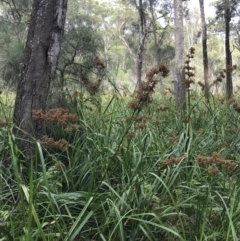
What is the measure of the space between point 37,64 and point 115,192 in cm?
147

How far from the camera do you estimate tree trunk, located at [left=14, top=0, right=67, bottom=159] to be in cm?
284

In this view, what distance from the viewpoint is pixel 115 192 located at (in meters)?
1.81

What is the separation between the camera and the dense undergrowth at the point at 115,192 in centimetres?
172

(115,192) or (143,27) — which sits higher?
(143,27)

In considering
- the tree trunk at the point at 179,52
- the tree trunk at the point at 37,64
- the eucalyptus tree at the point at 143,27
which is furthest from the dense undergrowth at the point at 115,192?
the eucalyptus tree at the point at 143,27

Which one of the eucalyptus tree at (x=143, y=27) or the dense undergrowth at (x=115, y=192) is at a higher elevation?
the eucalyptus tree at (x=143, y=27)

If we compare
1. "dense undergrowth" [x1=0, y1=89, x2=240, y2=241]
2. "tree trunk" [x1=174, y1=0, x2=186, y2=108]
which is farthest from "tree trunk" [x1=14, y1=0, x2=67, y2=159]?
"tree trunk" [x1=174, y1=0, x2=186, y2=108]

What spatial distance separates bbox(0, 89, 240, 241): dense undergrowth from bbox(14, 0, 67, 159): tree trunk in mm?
239

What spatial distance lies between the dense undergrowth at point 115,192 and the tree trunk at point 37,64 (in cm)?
24

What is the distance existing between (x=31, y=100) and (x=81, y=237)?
1.32m

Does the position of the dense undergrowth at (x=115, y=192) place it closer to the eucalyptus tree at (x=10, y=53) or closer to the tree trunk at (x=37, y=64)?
the tree trunk at (x=37, y=64)

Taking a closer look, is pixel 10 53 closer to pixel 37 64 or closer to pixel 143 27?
pixel 37 64

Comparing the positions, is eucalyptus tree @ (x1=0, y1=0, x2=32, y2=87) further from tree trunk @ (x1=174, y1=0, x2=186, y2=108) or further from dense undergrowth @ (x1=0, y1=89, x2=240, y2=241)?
dense undergrowth @ (x1=0, y1=89, x2=240, y2=241)

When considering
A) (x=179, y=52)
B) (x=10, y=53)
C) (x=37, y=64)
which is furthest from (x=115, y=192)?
(x=179, y=52)
